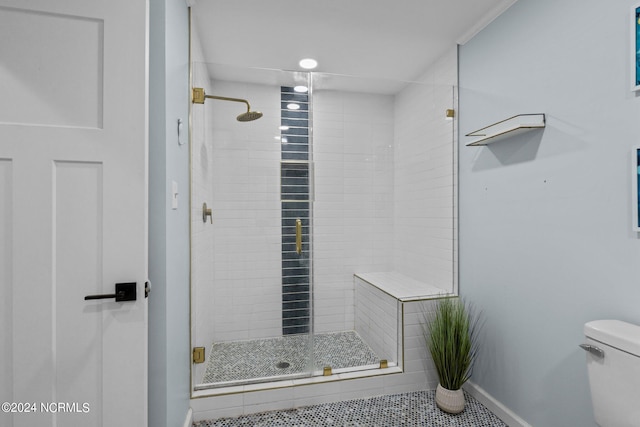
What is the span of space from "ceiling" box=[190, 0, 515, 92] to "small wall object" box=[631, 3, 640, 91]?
75 centimetres

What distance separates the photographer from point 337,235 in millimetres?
2363

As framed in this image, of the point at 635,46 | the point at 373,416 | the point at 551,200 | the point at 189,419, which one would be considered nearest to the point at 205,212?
the point at 189,419

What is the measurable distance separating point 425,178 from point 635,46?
4.39 feet

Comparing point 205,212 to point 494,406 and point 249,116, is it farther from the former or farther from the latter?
point 494,406

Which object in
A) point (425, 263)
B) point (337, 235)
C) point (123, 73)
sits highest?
point (123, 73)

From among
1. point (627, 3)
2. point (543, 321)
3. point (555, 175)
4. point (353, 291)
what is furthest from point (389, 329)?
point (627, 3)

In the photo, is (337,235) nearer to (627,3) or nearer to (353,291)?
(353,291)

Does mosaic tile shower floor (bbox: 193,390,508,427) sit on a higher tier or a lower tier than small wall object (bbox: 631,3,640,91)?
lower

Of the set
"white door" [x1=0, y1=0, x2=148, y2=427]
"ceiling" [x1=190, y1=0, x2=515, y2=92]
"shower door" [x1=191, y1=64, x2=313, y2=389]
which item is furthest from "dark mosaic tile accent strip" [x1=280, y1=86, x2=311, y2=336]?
"white door" [x1=0, y1=0, x2=148, y2=427]

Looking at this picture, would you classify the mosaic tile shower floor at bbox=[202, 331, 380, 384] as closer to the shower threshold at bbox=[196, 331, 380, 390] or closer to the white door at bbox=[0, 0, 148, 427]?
the shower threshold at bbox=[196, 331, 380, 390]

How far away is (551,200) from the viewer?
153 centimetres

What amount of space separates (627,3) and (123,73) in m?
1.97

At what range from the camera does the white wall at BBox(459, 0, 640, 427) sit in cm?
126

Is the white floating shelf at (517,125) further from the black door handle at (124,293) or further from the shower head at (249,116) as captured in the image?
the black door handle at (124,293)
